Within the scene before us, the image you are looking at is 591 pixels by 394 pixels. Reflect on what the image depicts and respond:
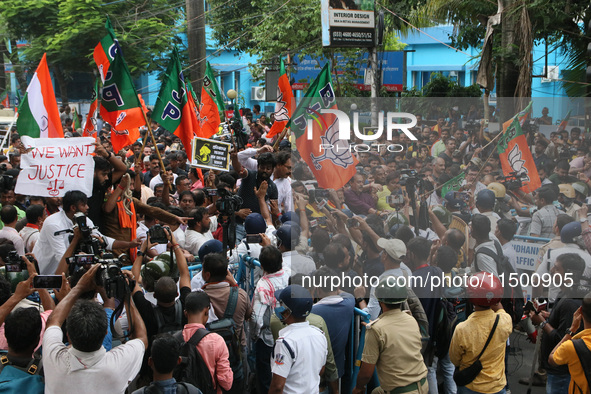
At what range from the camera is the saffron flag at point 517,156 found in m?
4.51

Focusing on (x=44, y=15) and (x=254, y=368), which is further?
(x=44, y=15)

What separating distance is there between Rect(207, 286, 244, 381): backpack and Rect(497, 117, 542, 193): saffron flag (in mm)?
2135

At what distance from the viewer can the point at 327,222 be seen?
175 inches

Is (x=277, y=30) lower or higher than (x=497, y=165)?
higher

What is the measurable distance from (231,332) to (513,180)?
221cm

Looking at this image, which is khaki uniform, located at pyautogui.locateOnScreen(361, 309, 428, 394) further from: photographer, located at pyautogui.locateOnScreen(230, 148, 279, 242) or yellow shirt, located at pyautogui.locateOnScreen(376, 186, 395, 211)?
photographer, located at pyautogui.locateOnScreen(230, 148, 279, 242)

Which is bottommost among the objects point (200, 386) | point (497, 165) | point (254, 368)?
point (254, 368)

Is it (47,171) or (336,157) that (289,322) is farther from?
(47,171)

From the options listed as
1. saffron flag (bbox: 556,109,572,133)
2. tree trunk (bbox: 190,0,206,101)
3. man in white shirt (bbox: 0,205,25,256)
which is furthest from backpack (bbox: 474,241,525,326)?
tree trunk (bbox: 190,0,206,101)

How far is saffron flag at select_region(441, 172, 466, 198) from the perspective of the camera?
4.40m

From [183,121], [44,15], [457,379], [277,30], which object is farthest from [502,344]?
[44,15]

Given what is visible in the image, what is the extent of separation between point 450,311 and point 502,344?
0.95 meters

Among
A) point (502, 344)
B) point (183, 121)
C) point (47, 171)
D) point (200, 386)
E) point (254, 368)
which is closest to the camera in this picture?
point (200, 386)

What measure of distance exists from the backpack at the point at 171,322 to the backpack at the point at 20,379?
3.18 ft
